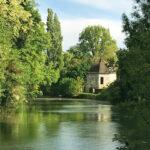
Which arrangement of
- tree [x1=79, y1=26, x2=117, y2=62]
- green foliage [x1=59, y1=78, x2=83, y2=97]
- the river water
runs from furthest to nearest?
tree [x1=79, y1=26, x2=117, y2=62] → green foliage [x1=59, y1=78, x2=83, y2=97] → the river water

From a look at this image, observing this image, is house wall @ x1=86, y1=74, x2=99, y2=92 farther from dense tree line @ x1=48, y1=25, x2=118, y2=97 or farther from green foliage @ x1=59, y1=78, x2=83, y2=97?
green foliage @ x1=59, y1=78, x2=83, y2=97

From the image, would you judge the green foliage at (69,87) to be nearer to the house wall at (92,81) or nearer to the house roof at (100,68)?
the house wall at (92,81)

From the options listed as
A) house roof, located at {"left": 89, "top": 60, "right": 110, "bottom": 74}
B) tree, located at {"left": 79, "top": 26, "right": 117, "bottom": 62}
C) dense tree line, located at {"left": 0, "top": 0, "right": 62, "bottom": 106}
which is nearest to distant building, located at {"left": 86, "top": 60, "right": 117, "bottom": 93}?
house roof, located at {"left": 89, "top": 60, "right": 110, "bottom": 74}

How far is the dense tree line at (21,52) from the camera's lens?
3834cm

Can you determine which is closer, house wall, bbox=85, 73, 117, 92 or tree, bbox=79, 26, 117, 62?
house wall, bbox=85, 73, 117, 92

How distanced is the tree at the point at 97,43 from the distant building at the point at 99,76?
10.8m

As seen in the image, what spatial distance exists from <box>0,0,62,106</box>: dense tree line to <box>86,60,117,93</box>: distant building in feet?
183

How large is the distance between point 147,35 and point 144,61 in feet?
2.61

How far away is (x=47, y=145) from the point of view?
2977 cm

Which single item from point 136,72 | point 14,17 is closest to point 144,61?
point 136,72

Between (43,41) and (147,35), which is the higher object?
(43,41)

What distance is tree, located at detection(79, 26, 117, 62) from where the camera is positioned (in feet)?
486

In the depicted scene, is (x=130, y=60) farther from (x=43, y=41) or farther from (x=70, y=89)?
(x=70, y=89)

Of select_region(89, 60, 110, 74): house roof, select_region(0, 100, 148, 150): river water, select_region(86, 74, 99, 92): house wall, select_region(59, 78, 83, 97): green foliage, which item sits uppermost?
select_region(89, 60, 110, 74): house roof
